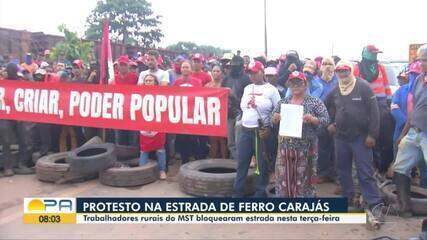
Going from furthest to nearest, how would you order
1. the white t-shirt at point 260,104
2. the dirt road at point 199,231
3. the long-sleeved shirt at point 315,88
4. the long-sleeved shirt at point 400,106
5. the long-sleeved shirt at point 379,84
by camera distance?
the long-sleeved shirt at point 315,88 < the long-sleeved shirt at point 379,84 < the long-sleeved shirt at point 400,106 < the white t-shirt at point 260,104 < the dirt road at point 199,231

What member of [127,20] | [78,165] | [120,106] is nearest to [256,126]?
A: [120,106]

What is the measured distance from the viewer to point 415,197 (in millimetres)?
5355

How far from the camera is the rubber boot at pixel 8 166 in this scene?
6824 mm

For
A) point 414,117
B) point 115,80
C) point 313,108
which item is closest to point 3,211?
point 115,80

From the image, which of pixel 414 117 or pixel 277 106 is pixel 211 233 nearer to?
pixel 277 106

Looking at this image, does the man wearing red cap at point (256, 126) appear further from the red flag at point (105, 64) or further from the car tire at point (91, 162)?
the red flag at point (105, 64)

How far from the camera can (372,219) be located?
14.9 feet

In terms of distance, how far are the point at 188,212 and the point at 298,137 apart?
1.62 meters

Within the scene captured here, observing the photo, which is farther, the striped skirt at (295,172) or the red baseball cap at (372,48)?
the red baseball cap at (372,48)

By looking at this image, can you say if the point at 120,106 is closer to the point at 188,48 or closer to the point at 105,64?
the point at 105,64

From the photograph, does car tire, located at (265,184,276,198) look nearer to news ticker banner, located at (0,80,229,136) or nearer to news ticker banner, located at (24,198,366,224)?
news ticker banner, located at (24,198,366,224)

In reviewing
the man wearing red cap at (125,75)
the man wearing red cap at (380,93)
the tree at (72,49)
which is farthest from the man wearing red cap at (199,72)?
the tree at (72,49)

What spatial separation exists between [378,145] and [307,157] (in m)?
2.42

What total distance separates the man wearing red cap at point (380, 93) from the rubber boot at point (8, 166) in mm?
5832
